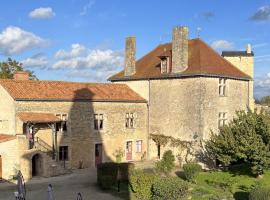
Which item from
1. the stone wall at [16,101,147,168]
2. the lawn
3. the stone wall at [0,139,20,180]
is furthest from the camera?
the stone wall at [16,101,147,168]

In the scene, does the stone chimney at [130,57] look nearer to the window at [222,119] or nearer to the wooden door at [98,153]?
the wooden door at [98,153]

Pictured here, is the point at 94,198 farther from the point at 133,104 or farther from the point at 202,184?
the point at 133,104

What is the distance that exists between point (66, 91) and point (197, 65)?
9.52 metres

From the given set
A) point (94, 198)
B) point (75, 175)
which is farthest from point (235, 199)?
point (75, 175)

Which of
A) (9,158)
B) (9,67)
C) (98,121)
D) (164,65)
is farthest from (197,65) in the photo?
(9,67)

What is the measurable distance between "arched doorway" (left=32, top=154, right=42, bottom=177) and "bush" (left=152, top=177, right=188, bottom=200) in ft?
33.9

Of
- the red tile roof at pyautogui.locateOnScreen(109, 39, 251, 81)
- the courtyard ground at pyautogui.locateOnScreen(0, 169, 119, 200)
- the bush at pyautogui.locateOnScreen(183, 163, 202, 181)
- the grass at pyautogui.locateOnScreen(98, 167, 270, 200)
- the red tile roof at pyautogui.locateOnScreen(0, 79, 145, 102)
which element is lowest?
the courtyard ground at pyautogui.locateOnScreen(0, 169, 119, 200)

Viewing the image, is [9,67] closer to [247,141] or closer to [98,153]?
[98,153]

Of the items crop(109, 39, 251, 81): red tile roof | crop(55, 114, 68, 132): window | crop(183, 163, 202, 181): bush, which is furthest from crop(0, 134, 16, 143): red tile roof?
crop(109, 39, 251, 81): red tile roof

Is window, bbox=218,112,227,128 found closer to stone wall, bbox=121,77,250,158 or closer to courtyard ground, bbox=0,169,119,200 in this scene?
stone wall, bbox=121,77,250,158

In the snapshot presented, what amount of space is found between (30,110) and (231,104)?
48.6 feet

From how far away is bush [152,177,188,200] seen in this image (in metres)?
19.8

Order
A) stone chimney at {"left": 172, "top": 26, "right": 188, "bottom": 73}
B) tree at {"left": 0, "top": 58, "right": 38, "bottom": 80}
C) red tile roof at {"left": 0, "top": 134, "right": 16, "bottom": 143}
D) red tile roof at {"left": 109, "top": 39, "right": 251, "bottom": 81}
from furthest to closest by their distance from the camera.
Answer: tree at {"left": 0, "top": 58, "right": 38, "bottom": 80}
stone chimney at {"left": 172, "top": 26, "right": 188, "bottom": 73}
red tile roof at {"left": 109, "top": 39, "right": 251, "bottom": 81}
red tile roof at {"left": 0, "top": 134, "right": 16, "bottom": 143}

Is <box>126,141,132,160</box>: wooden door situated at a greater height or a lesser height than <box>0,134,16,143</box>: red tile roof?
lesser
